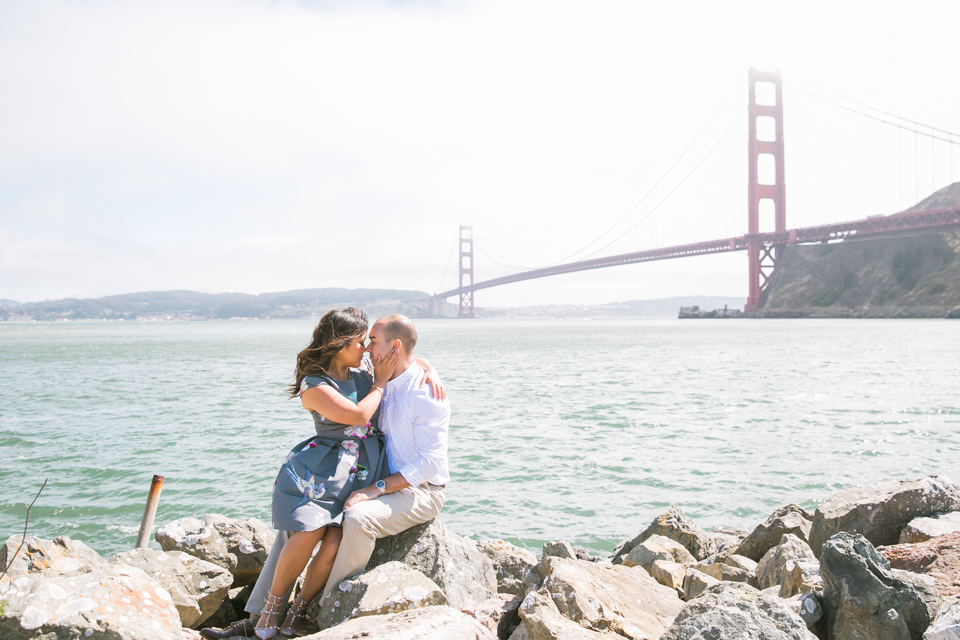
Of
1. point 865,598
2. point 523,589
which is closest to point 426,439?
point 523,589

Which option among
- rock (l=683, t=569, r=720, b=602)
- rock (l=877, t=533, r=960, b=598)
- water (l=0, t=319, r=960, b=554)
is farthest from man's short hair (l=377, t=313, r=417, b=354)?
water (l=0, t=319, r=960, b=554)

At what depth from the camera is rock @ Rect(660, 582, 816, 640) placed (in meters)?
1.77

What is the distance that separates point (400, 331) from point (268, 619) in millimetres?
1203

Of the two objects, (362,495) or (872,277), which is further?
(872,277)

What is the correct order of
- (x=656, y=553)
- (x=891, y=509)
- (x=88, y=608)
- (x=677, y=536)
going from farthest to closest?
(x=677, y=536) < (x=656, y=553) < (x=891, y=509) < (x=88, y=608)

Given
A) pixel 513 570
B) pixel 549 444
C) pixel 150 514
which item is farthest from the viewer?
pixel 549 444

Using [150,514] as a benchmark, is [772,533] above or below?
below

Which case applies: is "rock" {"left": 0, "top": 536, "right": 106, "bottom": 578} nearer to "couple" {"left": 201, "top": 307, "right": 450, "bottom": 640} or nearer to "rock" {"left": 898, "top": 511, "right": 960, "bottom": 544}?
"couple" {"left": 201, "top": 307, "right": 450, "bottom": 640}

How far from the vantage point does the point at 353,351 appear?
8.59ft

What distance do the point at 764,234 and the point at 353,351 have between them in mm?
60220

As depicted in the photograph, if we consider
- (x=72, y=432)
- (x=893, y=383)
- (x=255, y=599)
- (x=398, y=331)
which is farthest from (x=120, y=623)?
(x=893, y=383)

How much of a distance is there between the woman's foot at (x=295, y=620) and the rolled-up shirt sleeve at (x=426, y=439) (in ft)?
2.04

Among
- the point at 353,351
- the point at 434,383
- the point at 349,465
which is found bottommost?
the point at 349,465

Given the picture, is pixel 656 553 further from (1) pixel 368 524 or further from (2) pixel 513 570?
(1) pixel 368 524
